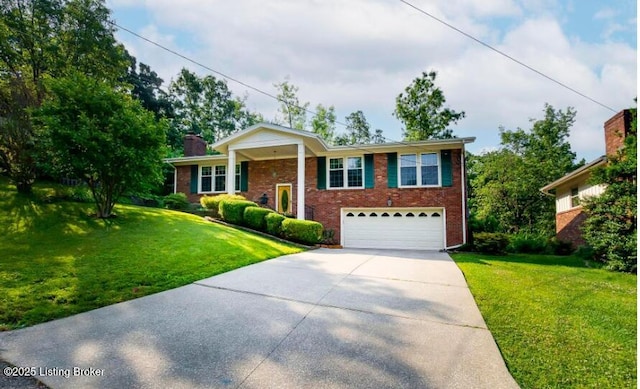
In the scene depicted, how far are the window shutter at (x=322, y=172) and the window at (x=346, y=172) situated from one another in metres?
0.24

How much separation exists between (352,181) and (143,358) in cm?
1149

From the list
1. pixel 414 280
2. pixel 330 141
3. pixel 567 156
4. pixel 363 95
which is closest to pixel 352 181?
pixel 363 95

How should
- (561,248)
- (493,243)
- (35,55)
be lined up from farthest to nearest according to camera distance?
1. (35,55)
2. (561,248)
3. (493,243)

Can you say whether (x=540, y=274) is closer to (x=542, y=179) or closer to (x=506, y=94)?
(x=506, y=94)

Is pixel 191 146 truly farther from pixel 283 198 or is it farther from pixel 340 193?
pixel 340 193

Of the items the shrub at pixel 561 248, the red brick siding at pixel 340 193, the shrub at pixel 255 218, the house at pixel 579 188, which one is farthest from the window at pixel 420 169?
the shrub at pixel 255 218

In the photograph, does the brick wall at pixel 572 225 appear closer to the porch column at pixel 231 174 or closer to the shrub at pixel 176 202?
the porch column at pixel 231 174

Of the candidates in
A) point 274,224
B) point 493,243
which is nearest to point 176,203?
point 274,224

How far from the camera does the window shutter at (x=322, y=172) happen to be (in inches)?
537

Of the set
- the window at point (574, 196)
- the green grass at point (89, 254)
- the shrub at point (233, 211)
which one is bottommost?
the green grass at point (89, 254)

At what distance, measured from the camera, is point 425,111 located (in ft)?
82.4

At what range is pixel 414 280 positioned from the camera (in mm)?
5500

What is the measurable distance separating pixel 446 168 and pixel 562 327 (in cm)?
961

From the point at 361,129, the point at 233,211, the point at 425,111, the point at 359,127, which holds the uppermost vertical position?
the point at 359,127
